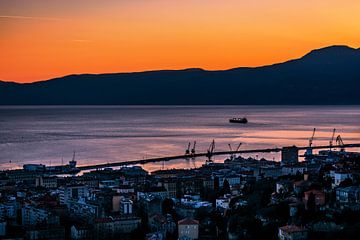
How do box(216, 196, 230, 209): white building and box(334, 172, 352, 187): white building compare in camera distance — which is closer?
box(334, 172, 352, 187): white building

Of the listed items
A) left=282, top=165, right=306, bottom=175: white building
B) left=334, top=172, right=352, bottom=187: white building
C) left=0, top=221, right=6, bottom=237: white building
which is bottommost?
left=0, top=221, right=6, bottom=237: white building

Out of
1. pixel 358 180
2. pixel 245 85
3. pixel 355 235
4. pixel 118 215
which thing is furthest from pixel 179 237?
pixel 245 85

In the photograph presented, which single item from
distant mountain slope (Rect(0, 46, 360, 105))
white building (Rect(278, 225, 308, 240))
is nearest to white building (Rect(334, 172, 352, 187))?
white building (Rect(278, 225, 308, 240))

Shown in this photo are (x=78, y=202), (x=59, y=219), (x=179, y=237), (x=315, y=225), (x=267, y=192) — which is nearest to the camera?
(x=315, y=225)

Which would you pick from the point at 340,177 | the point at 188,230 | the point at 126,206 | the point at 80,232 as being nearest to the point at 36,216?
the point at 80,232

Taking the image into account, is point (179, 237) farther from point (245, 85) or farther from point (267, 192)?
point (245, 85)

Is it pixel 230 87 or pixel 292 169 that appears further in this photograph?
pixel 230 87

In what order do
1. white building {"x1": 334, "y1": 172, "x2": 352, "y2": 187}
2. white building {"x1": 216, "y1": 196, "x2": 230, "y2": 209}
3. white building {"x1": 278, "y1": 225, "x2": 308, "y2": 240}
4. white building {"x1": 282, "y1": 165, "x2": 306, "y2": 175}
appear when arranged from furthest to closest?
white building {"x1": 282, "y1": 165, "x2": 306, "y2": 175} → white building {"x1": 216, "y1": 196, "x2": 230, "y2": 209} → white building {"x1": 334, "y1": 172, "x2": 352, "y2": 187} → white building {"x1": 278, "y1": 225, "x2": 308, "y2": 240}

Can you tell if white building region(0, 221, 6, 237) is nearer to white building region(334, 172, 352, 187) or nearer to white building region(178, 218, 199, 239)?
white building region(178, 218, 199, 239)

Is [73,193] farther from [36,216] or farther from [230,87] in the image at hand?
[230,87]

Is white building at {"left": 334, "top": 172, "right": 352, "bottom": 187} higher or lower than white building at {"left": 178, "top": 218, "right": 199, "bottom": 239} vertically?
higher

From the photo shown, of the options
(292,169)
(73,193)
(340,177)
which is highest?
(340,177)
